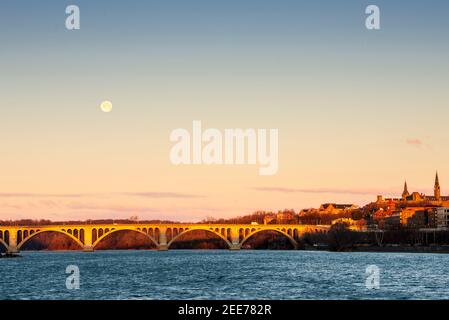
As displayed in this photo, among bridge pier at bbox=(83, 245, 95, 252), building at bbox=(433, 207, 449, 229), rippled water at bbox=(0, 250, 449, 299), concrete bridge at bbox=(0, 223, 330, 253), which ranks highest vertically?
building at bbox=(433, 207, 449, 229)

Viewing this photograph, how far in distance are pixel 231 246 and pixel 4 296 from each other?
122m

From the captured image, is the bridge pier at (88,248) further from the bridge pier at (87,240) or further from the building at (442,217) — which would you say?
the building at (442,217)

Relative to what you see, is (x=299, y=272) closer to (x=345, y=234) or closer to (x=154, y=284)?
(x=154, y=284)

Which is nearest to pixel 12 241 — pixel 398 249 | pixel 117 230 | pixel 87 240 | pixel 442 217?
pixel 87 240

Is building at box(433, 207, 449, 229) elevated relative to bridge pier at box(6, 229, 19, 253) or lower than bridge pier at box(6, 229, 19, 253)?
elevated

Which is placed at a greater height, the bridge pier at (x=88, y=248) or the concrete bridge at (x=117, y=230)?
the concrete bridge at (x=117, y=230)

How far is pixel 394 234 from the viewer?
168625mm

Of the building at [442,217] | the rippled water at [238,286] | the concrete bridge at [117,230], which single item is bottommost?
the rippled water at [238,286]

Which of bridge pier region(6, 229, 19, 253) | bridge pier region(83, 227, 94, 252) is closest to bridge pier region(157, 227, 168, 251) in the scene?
bridge pier region(83, 227, 94, 252)

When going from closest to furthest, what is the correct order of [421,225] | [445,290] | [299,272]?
[445,290], [299,272], [421,225]

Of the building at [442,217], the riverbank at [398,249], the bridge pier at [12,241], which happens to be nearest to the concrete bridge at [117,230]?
the bridge pier at [12,241]

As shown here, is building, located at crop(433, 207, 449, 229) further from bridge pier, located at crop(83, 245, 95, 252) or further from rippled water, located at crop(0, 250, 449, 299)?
rippled water, located at crop(0, 250, 449, 299)

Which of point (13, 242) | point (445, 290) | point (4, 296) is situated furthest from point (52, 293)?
point (13, 242)

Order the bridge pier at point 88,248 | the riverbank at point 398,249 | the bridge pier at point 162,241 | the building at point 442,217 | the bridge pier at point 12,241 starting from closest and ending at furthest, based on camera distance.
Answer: the riverbank at point 398,249 → the bridge pier at point 12,241 → the bridge pier at point 88,248 → the bridge pier at point 162,241 → the building at point 442,217
